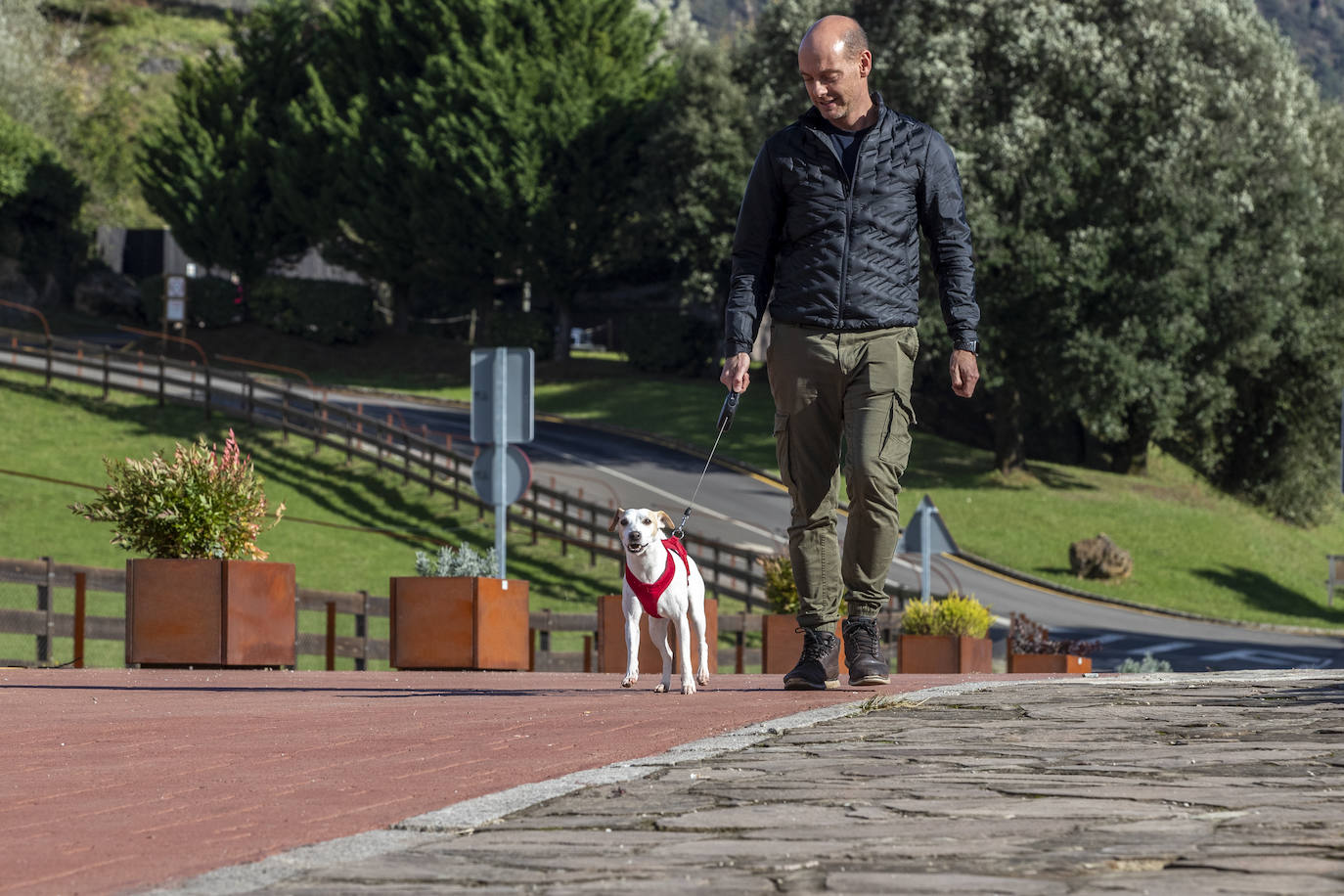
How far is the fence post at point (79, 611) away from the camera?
14.7 m

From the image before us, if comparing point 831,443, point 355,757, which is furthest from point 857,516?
point 355,757

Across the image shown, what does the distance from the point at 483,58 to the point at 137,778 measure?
190 feet

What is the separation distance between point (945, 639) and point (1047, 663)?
5.08ft

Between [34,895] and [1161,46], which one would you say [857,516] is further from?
[1161,46]

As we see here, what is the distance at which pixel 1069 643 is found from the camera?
808 inches

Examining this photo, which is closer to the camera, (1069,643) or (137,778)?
(137,778)

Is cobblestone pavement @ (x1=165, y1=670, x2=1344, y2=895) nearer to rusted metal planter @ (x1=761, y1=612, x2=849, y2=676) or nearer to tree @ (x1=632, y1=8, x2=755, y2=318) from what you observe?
rusted metal planter @ (x1=761, y1=612, x2=849, y2=676)

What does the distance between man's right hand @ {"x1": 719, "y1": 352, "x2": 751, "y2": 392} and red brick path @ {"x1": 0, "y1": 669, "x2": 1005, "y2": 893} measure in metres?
1.39

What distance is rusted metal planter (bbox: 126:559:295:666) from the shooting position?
1360 cm

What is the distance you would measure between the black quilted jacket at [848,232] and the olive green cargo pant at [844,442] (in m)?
0.13

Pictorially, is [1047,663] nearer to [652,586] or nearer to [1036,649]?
[1036,649]

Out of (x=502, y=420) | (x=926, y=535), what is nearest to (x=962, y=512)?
(x=926, y=535)

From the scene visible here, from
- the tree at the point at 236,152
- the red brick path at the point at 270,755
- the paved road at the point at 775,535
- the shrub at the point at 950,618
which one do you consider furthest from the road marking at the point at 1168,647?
the tree at the point at 236,152

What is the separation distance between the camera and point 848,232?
7.87 metres
